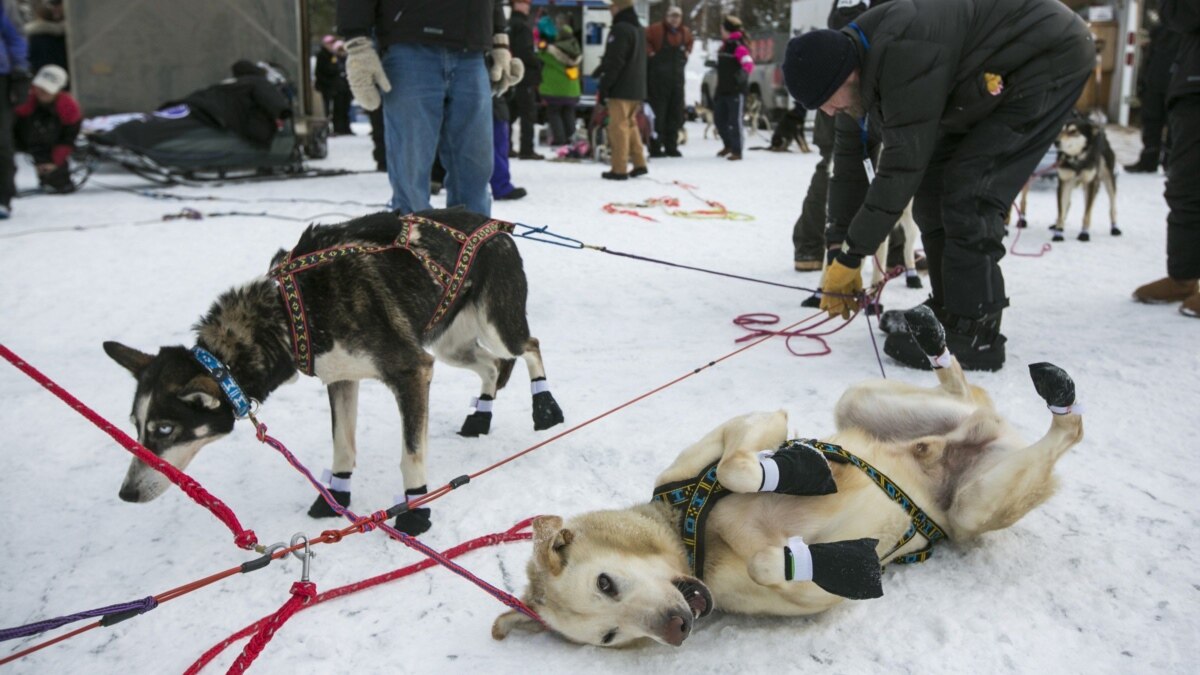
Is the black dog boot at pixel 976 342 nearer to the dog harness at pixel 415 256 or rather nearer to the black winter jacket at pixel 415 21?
the dog harness at pixel 415 256

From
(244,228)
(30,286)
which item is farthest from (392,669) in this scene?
(244,228)

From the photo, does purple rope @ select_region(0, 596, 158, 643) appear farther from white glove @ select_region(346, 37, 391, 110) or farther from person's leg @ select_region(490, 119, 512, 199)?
person's leg @ select_region(490, 119, 512, 199)

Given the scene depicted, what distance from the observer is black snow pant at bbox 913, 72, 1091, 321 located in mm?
3332

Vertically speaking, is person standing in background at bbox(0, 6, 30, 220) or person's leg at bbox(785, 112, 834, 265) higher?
person standing in background at bbox(0, 6, 30, 220)

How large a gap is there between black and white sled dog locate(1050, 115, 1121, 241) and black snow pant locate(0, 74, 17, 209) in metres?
9.15

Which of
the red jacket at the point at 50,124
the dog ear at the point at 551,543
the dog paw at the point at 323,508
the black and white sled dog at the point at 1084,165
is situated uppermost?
the red jacket at the point at 50,124

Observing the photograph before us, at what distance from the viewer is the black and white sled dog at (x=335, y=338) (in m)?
2.16

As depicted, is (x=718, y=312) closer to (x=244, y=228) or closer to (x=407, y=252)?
(x=407, y=252)

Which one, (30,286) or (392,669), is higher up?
(30,286)

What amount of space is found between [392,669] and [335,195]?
25.3 feet

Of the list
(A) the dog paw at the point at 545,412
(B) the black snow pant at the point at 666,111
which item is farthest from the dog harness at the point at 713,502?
(B) the black snow pant at the point at 666,111

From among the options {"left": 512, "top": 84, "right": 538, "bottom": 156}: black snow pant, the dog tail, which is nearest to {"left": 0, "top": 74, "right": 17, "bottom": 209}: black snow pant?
{"left": 512, "top": 84, "right": 538, "bottom": 156}: black snow pant

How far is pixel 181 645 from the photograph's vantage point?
6.31 feet

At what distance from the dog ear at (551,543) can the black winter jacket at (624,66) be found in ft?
29.2
